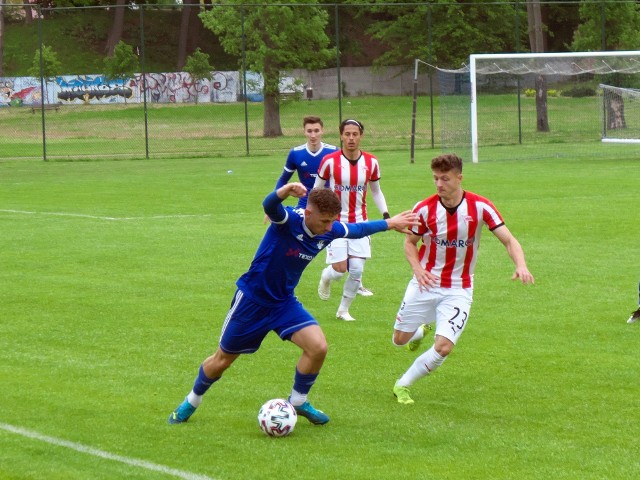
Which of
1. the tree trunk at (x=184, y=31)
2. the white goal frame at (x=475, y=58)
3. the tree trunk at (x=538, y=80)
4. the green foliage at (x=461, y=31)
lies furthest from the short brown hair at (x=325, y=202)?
the tree trunk at (x=184, y=31)

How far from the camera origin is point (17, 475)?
6.55m

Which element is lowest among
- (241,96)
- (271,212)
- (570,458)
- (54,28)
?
(570,458)

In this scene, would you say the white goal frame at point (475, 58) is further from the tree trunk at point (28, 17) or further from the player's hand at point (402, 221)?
the tree trunk at point (28, 17)

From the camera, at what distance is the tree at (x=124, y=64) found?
43.2m

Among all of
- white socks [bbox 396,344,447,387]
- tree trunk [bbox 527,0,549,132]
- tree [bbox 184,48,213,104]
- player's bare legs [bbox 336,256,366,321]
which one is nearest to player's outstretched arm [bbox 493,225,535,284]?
white socks [bbox 396,344,447,387]

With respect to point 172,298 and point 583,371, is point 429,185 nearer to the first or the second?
point 172,298

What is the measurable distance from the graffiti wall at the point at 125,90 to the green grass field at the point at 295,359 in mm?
23612

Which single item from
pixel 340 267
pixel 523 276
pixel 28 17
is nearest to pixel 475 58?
pixel 340 267

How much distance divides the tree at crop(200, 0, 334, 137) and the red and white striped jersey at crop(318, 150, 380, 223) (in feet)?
90.5

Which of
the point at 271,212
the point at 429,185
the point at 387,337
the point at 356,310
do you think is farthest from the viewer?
the point at 429,185

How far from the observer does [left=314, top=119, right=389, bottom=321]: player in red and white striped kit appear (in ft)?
39.1

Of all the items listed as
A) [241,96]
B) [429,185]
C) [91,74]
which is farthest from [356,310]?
[91,74]

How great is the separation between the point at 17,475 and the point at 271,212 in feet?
7.50

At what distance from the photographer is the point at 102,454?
694cm
